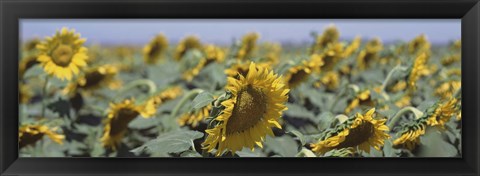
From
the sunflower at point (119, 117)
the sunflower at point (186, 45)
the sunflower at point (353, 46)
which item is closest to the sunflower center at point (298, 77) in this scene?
the sunflower at point (119, 117)

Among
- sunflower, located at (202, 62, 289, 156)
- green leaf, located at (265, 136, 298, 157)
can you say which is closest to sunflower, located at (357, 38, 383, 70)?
green leaf, located at (265, 136, 298, 157)

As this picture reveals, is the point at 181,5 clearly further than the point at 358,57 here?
No

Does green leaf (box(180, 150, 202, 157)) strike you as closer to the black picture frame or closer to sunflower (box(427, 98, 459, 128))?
the black picture frame

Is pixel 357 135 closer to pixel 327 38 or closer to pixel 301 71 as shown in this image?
pixel 301 71

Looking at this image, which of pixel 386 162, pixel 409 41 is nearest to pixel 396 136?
pixel 386 162

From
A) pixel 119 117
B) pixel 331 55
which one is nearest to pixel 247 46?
pixel 331 55

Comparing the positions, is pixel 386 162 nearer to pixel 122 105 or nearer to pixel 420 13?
pixel 420 13
